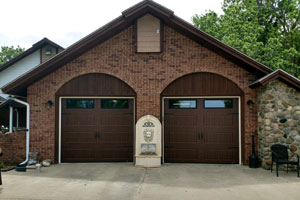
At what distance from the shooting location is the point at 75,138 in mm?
10102

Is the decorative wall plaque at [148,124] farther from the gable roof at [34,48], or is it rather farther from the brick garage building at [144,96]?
the gable roof at [34,48]

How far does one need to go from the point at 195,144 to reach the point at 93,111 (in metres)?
4.16

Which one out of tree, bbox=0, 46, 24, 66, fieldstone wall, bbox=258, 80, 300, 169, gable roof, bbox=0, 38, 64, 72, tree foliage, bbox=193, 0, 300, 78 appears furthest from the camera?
tree, bbox=0, 46, 24, 66

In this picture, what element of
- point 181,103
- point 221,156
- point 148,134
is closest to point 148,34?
point 181,103

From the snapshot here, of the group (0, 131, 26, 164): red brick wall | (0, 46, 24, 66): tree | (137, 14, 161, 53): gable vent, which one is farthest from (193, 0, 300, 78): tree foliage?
(0, 46, 24, 66): tree

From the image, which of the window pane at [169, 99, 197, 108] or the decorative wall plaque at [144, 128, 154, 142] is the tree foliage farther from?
the decorative wall plaque at [144, 128, 154, 142]

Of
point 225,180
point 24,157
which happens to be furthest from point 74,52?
point 225,180

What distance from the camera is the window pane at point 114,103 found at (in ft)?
33.3

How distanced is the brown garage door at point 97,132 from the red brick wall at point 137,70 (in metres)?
0.52

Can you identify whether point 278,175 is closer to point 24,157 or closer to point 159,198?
point 159,198

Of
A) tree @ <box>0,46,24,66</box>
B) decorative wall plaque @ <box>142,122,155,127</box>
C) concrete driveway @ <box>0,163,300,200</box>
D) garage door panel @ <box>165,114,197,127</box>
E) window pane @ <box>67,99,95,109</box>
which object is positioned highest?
tree @ <box>0,46,24,66</box>

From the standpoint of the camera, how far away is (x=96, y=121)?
1010 cm

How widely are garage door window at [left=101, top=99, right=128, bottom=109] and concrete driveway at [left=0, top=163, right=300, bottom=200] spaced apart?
7.37 ft

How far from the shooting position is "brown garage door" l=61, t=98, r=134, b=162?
10.1 metres
